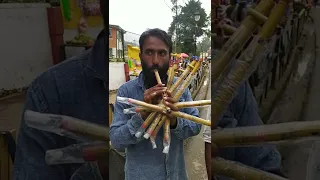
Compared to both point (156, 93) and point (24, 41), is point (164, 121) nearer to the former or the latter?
point (156, 93)

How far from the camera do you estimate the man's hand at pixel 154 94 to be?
3.86 ft

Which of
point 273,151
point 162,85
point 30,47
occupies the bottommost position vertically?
point 273,151

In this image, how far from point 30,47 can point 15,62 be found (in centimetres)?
9

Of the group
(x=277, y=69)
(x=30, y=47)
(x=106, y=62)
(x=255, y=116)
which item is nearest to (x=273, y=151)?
(x=255, y=116)

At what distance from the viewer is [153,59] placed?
120 centimetres

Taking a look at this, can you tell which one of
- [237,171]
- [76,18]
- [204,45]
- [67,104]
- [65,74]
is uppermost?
[76,18]

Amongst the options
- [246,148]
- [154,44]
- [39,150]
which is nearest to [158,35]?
[154,44]

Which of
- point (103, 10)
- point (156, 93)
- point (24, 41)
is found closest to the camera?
point (156, 93)

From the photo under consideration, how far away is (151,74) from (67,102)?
0.36 meters

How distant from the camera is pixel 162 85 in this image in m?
1.18

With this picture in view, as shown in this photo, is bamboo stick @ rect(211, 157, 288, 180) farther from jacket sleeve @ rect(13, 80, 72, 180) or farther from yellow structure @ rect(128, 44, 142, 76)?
jacket sleeve @ rect(13, 80, 72, 180)

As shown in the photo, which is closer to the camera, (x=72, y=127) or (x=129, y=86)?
(x=129, y=86)

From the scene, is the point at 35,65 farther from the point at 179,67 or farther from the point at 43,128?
the point at 179,67

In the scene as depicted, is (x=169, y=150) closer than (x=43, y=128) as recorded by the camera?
Yes
